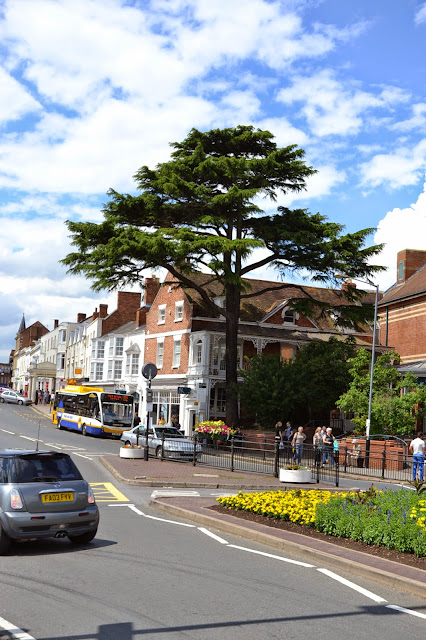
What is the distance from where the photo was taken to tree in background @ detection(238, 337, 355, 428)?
127 feet

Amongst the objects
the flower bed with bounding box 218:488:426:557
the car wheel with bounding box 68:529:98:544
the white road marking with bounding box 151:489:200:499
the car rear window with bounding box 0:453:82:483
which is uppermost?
the car rear window with bounding box 0:453:82:483

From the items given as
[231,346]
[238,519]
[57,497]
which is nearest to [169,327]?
[231,346]

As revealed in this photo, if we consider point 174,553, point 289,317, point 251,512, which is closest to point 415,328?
point 289,317

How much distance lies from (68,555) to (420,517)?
16.5ft

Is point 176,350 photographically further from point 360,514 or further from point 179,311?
point 360,514

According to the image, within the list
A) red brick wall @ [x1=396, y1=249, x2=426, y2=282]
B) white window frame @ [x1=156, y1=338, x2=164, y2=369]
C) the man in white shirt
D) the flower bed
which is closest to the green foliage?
the flower bed

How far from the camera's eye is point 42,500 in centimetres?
1027

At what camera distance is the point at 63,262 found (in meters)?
38.8

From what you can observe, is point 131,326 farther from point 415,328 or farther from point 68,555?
point 68,555

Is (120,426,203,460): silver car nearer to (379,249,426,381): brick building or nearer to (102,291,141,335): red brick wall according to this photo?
(379,249,426,381): brick building

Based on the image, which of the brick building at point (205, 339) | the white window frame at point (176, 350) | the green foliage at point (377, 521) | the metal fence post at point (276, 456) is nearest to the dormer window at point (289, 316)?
the brick building at point (205, 339)

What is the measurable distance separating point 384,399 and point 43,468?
26965 mm

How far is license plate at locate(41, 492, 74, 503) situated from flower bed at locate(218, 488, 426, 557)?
405cm

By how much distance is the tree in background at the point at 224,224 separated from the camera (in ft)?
122
